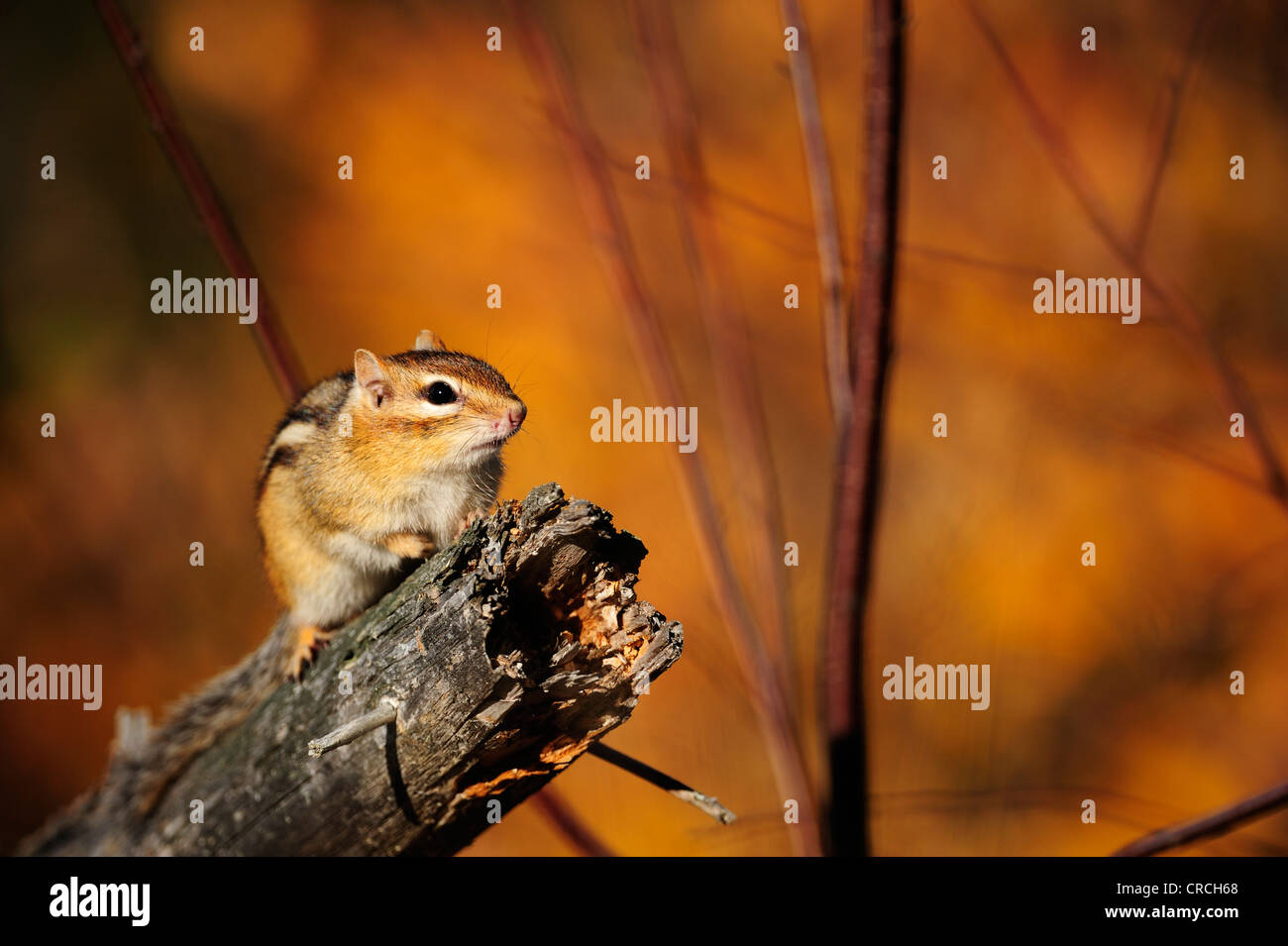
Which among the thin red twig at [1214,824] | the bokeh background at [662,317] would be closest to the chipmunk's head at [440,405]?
the thin red twig at [1214,824]

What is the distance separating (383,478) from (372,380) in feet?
0.91

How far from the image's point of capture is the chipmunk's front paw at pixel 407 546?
8.52 ft

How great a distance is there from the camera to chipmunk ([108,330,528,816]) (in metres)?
2.59

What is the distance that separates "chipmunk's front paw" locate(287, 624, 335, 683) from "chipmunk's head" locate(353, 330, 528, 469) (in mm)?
549

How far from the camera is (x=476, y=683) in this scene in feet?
5.41

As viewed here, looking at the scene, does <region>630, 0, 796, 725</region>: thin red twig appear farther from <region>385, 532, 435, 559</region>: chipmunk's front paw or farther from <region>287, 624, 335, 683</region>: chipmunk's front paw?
<region>287, 624, 335, 683</region>: chipmunk's front paw

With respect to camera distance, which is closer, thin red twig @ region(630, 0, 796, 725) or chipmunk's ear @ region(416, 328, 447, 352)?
thin red twig @ region(630, 0, 796, 725)

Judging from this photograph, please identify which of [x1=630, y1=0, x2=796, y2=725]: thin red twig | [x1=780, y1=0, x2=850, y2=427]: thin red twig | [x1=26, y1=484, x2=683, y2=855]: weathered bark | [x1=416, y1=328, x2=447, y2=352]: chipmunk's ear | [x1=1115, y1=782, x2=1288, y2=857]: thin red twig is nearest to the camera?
[x1=26, y1=484, x2=683, y2=855]: weathered bark

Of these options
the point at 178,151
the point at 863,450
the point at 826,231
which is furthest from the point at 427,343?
the point at 863,450

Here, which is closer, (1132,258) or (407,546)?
(1132,258)

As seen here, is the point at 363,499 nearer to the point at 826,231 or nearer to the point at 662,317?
the point at 826,231

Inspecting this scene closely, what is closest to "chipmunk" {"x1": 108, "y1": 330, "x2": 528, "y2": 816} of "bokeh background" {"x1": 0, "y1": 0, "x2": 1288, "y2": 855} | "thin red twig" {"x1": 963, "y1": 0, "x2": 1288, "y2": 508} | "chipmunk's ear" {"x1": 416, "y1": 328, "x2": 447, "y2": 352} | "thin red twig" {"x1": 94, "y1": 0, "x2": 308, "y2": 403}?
"chipmunk's ear" {"x1": 416, "y1": 328, "x2": 447, "y2": 352}
